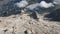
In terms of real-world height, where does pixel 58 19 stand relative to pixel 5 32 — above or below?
below

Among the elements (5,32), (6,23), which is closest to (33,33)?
(5,32)

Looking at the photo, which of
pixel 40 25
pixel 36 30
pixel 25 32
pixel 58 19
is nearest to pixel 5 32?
pixel 25 32

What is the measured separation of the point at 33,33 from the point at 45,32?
273 inches

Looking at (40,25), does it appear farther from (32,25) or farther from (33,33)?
(33,33)

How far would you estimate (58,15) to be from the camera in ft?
481

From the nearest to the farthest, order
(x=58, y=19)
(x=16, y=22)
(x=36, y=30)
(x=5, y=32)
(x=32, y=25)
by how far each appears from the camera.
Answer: (x=5, y=32)
(x=36, y=30)
(x=32, y=25)
(x=16, y=22)
(x=58, y=19)

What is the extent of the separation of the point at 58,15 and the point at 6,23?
4577 cm

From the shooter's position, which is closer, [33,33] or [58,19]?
[33,33]

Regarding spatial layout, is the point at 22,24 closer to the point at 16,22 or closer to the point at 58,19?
the point at 16,22

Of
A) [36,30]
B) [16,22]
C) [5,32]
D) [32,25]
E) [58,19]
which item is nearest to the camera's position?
[5,32]

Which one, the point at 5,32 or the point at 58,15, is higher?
the point at 5,32

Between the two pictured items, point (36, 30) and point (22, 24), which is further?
point (22, 24)

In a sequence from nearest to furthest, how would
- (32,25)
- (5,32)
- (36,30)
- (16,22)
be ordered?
(5,32) → (36,30) → (32,25) → (16,22)

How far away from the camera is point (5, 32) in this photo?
316ft
